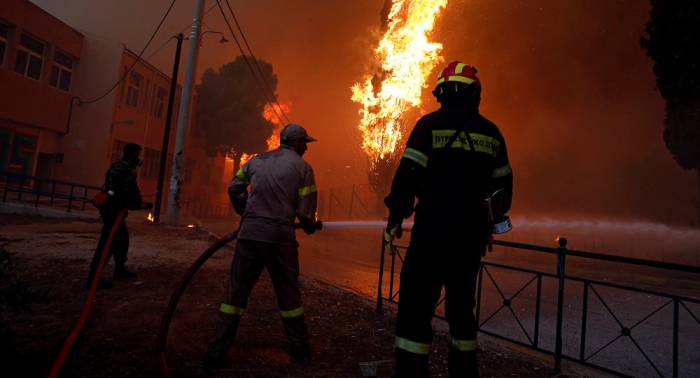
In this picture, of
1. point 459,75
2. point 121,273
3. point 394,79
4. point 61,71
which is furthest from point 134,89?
point 459,75

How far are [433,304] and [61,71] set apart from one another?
24343 mm

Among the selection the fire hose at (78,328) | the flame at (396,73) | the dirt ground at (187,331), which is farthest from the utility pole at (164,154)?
the flame at (396,73)

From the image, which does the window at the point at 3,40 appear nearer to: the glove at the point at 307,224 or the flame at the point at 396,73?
the flame at the point at 396,73

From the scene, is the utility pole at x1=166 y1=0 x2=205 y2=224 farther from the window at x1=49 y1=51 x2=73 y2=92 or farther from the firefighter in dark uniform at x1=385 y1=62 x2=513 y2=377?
the firefighter in dark uniform at x1=385 y1=62 x2=513 y2=377

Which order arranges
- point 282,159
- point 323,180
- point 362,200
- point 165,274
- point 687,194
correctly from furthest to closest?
point 323,180 < point 362,200 < point 687,194 < point 165,274 < point 282,159

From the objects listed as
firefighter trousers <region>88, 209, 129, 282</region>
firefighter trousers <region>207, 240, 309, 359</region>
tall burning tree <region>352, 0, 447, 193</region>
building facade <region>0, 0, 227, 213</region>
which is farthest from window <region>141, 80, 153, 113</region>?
firefighter trousers <region>207, 240, 309, 359</region>

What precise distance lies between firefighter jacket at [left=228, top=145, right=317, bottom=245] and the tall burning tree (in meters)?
20.3

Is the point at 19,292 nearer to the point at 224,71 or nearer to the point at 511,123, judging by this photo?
the point at 511,123

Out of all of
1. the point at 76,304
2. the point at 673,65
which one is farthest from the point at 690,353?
the point at 673,65

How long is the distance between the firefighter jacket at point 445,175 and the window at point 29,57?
71.6ft

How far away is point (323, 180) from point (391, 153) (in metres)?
32.4

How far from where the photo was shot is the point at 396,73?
24219mm

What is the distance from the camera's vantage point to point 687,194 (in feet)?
70.7

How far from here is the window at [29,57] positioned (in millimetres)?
17734
